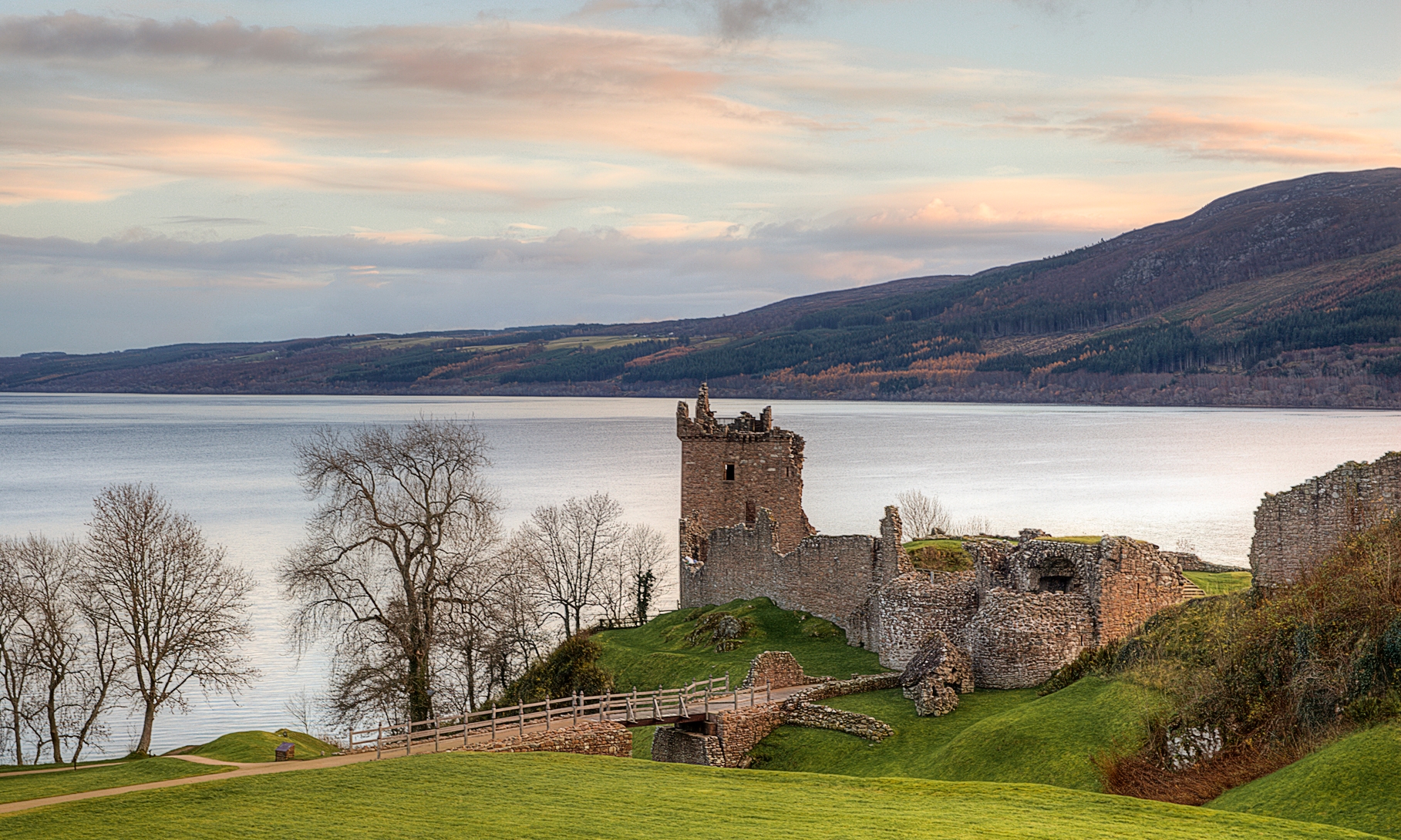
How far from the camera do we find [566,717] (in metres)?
28.8

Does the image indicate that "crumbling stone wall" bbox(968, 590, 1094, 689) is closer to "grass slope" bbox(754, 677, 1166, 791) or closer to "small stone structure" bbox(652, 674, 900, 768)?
"grass slope" bbox(754, 677, 1166, 791)

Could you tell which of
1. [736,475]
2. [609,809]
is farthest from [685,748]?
[736,475]

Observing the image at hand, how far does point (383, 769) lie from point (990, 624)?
13.6 metres

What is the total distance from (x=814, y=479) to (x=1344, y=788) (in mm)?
107405

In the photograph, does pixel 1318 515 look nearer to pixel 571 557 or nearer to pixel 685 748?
pixel 685 748

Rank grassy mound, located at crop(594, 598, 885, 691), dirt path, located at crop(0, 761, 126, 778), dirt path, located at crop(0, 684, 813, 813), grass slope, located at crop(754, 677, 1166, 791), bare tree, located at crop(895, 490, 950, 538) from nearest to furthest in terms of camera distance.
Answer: grass slope, located at crop(754, 677, 1166, 791)
dirt path, located at crop(0, 684, 813, 813)
dirt path, located at crop(0, 761, 126, 778)
grassy mound, located at crop(594, 598, 885, 691)
bare tree, located at crop(895, 490, 950, 538)

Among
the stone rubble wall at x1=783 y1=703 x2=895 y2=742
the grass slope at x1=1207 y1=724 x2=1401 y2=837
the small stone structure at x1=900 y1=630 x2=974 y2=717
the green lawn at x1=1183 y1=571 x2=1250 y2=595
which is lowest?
the stone rubble wall at x1=783 y1=703 x2=895 y2=742

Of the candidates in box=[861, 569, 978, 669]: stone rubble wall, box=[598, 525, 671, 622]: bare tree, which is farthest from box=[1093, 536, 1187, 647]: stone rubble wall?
box=[598, 525, 671, 622]: bare tree

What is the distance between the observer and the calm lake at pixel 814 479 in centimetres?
7025

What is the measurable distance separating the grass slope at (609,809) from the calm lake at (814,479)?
23847 millimetres

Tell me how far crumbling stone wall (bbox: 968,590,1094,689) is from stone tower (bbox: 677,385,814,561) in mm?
18508

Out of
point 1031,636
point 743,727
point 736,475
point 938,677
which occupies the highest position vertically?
point 736,475

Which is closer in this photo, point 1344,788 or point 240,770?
point 1344,788

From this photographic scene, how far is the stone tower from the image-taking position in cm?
4522
